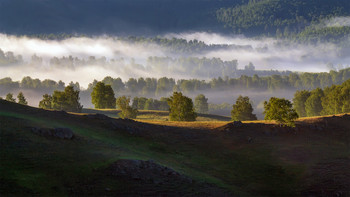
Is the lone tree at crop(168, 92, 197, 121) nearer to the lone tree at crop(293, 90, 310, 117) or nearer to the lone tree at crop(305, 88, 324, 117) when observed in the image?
the lone tree at crop(305, 88, 324, 117)

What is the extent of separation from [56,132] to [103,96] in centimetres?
10493

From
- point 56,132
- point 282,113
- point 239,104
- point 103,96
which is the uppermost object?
point 103,96

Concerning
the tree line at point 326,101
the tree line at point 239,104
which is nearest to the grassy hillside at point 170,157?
the tree line at point 239,104

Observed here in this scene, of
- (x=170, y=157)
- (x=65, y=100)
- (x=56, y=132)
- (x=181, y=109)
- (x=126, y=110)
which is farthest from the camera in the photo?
(x=126, y=110)

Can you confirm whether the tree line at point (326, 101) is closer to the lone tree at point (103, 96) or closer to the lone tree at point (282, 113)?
the lone tree at point (282, 113)

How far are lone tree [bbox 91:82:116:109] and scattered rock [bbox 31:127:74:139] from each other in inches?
4003

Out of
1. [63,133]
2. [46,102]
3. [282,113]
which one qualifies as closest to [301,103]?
[282,113]

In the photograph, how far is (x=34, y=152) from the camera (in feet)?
141

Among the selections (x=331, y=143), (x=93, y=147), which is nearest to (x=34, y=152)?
(x=93, y=147)

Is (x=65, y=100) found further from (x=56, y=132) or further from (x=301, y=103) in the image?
(x=301, y=103)

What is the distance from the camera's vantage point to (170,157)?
2084 inches

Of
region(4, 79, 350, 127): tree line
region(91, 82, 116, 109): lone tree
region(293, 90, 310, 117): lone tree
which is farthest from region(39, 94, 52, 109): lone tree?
region(293, 90, 310, 117): lone tree

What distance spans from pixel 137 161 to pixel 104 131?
50.9ft

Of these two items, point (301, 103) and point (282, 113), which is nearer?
point (282, 113)
